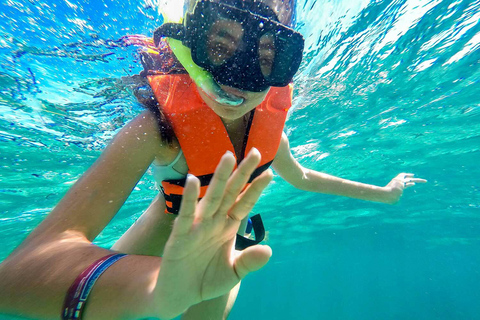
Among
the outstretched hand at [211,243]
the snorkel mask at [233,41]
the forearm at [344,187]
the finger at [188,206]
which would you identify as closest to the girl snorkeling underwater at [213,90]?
the snorkel mask at [233,41]

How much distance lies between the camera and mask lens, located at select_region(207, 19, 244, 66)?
2424 mm

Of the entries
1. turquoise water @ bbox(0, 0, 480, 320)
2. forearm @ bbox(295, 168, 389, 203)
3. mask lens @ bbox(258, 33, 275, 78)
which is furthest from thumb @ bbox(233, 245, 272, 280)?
turquoise water @ bbox(0, 0, 480, 320)

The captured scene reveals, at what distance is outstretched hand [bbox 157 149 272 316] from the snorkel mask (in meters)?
1.17

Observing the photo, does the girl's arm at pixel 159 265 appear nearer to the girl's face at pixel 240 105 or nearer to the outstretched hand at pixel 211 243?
the outstretched hand at pixel 211 243

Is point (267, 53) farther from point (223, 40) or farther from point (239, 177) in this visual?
point (239, 177)

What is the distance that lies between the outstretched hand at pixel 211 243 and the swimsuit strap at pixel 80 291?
41 cm

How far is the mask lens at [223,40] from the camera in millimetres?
2424

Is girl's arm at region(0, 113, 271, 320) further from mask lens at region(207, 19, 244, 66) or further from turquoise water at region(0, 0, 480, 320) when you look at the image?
turquoise water at region(0, 0, 480, 320)

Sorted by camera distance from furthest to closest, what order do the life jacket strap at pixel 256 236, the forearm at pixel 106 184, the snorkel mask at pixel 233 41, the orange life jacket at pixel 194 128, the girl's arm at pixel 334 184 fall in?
the girl's arm at pixel 334 184, the life jacket strap at pixel 256 236, the orange life jacket at pixel 194 128, the snorkel mask at pixel 233 41, the forearm at pixel 106 184

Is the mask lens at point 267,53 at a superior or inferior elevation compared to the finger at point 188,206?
superior

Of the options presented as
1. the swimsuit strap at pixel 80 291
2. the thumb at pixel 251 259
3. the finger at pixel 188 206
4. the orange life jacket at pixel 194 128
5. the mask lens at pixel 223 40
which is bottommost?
the swimsuit strap at pixel 80 291

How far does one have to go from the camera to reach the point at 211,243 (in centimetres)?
171

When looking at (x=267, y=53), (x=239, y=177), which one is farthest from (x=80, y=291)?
(x=267, y=53)

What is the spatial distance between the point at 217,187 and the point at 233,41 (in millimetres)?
1584
